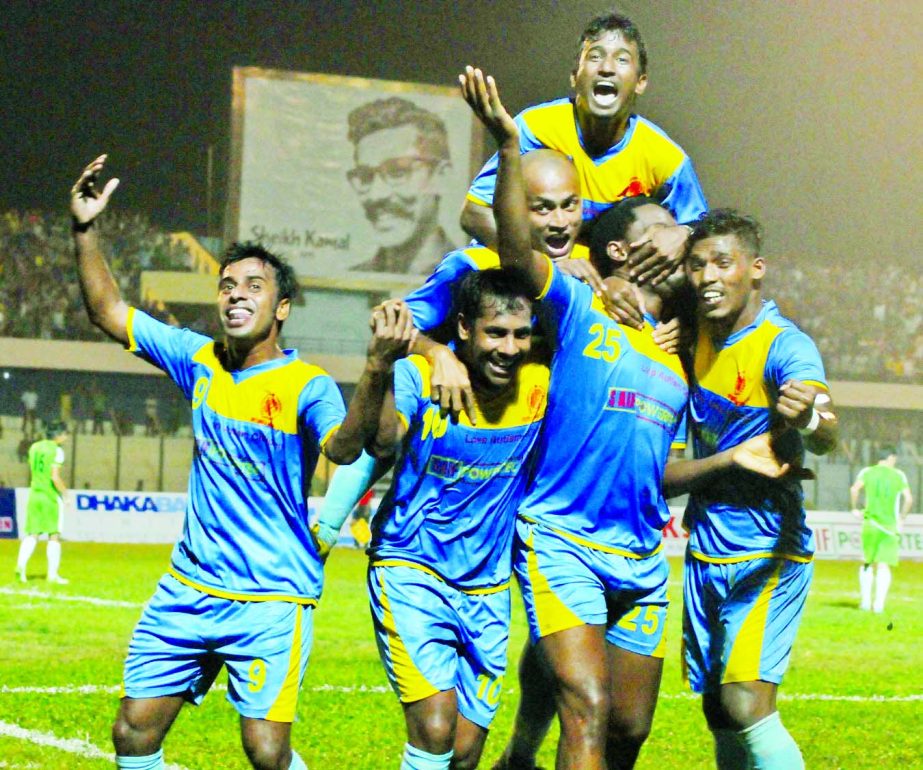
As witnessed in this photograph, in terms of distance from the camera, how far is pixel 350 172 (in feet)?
113

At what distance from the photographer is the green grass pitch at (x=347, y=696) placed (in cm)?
782

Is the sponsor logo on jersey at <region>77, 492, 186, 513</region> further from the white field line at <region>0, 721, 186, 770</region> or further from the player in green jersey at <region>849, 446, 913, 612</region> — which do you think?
the white field line at <region>0, 721, 186, 770</region>

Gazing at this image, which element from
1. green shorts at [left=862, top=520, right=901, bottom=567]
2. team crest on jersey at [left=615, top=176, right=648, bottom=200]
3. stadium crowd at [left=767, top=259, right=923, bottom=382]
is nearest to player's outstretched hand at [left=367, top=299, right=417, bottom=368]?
team crest on jersey at [left=615, top=176, right=648, bottom=200]

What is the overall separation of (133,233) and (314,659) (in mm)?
31671

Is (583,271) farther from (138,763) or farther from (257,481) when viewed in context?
(138,763)

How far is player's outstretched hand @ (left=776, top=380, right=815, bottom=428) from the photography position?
486 cm

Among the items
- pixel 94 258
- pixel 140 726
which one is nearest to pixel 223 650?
pixel 140 726

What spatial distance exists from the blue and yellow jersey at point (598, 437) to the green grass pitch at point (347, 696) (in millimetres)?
2712

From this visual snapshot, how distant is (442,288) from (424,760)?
72.0 inches

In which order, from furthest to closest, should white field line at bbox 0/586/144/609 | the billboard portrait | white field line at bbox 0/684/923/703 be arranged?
the billboard portrait, white field line at bbox 0/586/144/609, white field line at bbox 0/684/923/703

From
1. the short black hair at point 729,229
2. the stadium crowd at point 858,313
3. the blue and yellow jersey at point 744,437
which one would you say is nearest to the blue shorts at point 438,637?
the blue and yellow jersey at point 744,437

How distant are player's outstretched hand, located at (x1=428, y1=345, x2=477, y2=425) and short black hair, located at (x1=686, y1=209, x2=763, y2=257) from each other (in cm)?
111

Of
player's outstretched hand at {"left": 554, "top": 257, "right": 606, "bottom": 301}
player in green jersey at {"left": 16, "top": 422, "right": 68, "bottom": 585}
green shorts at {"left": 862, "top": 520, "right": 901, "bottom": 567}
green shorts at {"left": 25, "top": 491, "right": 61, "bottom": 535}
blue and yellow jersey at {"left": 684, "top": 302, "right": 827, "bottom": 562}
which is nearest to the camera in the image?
player's outstretched hand at {"left": 554, "top": 257, "right": 606, "bottom": 301}

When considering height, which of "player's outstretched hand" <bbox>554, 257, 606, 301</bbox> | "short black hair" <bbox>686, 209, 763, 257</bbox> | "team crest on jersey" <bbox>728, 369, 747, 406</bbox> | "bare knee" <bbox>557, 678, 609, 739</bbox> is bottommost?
"bare knee" <bbox>557, 678, 609, 739</bbox>
